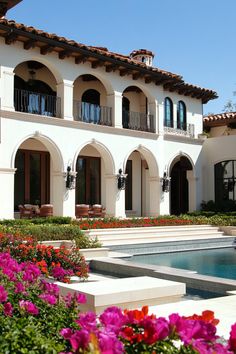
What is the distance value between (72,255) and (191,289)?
271cm

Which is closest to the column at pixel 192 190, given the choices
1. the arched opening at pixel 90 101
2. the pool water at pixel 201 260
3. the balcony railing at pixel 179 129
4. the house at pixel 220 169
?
the house at pixel 220 169

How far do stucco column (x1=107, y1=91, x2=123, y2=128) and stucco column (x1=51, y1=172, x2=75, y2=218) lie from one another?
406cm

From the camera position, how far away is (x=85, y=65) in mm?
20641

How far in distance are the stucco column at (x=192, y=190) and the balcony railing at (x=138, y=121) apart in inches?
158

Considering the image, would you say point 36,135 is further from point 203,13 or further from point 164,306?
point 164,306

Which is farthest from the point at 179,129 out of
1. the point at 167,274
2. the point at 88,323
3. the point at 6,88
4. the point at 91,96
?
the point at 88,323

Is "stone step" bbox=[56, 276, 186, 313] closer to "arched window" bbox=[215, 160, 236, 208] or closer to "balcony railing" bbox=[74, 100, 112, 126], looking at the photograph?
"balcony railing" bbox=[74, 100, 112, 126]

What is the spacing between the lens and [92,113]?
22.0 meters

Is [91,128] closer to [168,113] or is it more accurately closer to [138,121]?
[138,121]

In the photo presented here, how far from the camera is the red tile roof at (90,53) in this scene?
17.6 m

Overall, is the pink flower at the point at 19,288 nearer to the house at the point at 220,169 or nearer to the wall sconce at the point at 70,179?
the wall sconce at the point at 70,179

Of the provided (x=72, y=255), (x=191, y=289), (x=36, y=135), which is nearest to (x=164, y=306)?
(x=191, y=289)

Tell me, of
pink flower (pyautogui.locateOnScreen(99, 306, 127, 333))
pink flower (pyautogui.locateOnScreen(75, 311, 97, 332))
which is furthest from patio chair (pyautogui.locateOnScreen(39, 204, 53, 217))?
pink flower (pyautogui.locateOnScreen(99, 306, 127, 333))

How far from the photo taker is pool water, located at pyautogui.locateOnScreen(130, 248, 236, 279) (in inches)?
481
